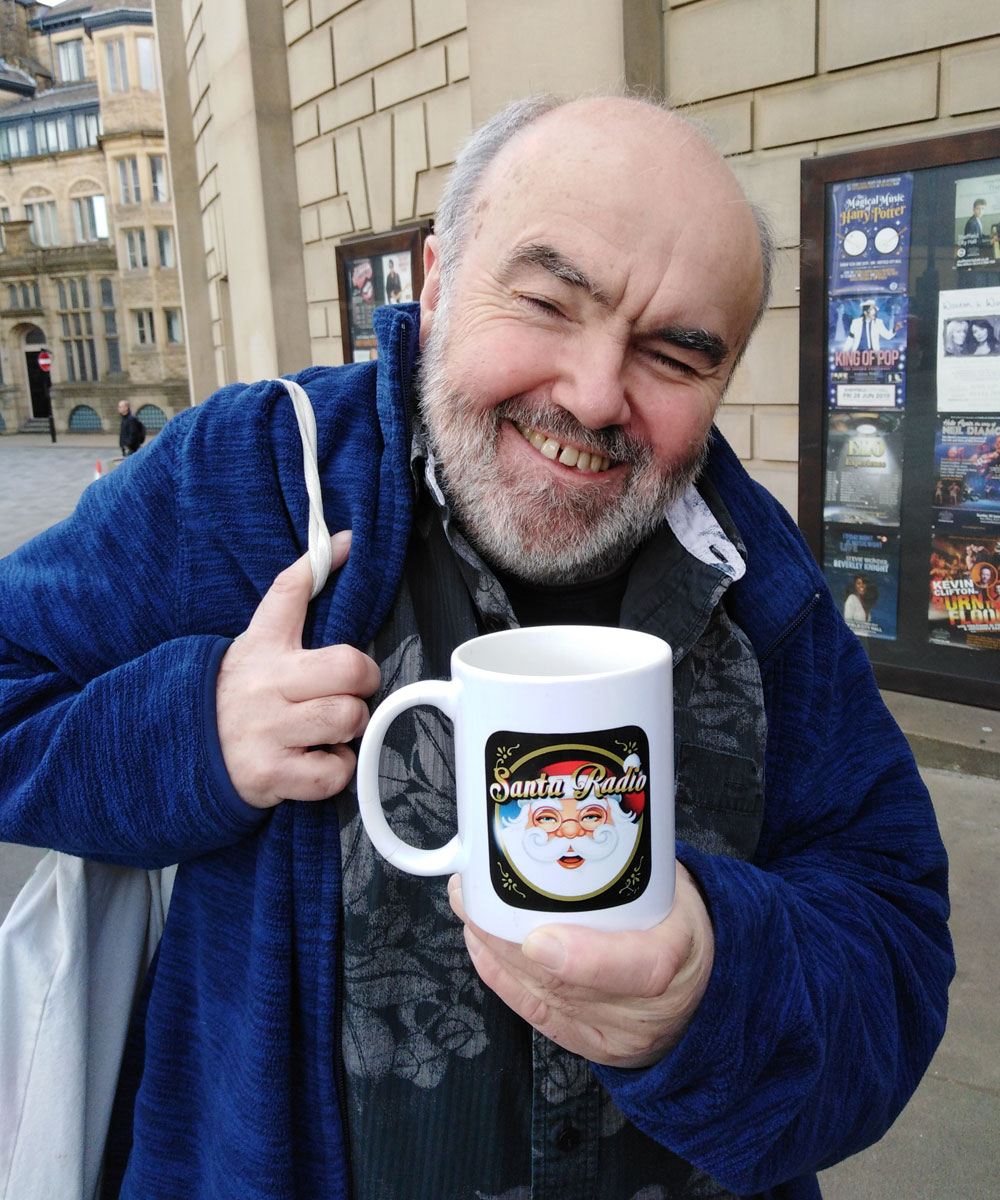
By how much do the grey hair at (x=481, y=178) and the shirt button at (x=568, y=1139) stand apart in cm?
103

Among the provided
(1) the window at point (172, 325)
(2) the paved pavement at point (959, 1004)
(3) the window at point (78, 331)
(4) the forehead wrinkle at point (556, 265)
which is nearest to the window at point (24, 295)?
(3) the window at point (78, 331)

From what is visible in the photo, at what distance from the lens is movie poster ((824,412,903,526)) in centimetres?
465

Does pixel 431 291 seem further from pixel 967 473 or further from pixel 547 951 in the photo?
pixel 967 473

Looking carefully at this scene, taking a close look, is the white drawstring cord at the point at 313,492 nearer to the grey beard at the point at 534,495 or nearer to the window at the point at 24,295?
the grey beard at the point at 534,495

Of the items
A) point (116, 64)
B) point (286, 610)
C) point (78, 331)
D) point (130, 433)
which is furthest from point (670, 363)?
point (116, 64)

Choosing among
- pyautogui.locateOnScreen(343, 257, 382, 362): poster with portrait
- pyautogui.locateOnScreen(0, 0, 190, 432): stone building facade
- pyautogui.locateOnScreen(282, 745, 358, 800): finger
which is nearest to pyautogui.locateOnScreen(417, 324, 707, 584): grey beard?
pyautogui.locateOnScreen(282, 745, 358, 800): finger

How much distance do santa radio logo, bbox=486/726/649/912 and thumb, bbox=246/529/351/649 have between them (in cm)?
35

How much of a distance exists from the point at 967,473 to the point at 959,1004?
8.10 feet

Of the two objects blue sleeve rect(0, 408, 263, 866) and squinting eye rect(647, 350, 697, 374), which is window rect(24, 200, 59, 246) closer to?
blue sleeve rect(0, 408, 263, 866)

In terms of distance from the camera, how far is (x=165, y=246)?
136 feet

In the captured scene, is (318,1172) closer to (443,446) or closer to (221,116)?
(443,446)

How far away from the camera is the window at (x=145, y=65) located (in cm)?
4119

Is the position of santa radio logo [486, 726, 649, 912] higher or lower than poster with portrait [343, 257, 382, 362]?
lower

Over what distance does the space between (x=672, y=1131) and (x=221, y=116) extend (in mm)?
10115
